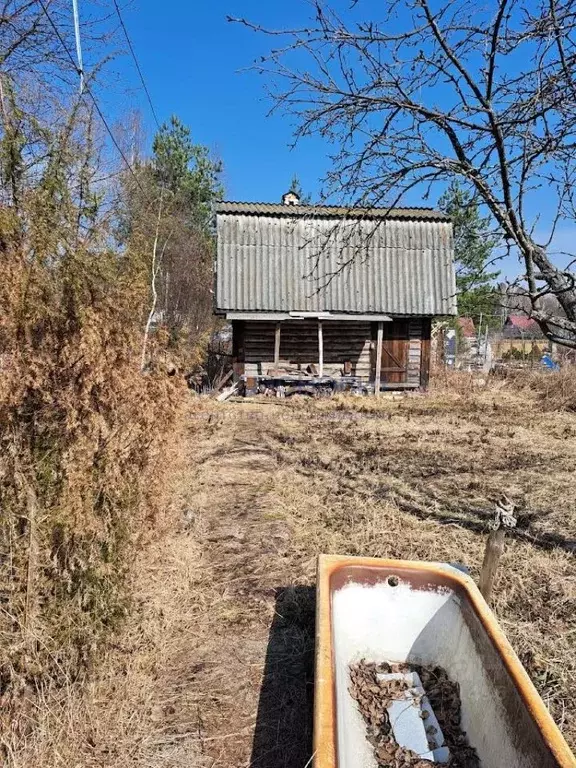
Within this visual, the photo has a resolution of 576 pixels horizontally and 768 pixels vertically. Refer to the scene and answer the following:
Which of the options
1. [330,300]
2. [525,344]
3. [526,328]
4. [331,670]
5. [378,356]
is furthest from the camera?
[525,344]

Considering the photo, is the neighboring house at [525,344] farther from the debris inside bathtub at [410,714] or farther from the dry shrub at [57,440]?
the dry shrub at [57,440]

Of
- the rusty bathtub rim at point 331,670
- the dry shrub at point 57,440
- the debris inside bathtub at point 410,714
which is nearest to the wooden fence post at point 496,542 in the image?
the rusty bathtub rim at point 331,670

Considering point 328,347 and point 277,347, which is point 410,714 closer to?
point 277,347

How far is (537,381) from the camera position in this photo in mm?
16047

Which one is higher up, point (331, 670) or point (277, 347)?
point (277, 347)

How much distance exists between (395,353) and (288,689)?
543 inches

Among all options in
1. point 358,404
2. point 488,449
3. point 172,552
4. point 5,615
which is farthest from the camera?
point 358,404

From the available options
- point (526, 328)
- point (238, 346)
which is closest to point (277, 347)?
point (238, 346)

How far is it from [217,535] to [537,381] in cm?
1443

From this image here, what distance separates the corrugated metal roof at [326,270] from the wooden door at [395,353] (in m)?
0.86

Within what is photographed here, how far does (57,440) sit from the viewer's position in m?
2.58

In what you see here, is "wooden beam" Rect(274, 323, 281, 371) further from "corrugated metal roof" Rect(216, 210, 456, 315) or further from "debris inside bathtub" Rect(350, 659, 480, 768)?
"debris inside bathtub" Rect(350, 659, 480, 768)

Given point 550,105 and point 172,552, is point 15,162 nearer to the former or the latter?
point 550,105

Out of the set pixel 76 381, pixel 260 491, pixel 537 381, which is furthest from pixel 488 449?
pixel 537 381
